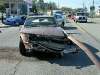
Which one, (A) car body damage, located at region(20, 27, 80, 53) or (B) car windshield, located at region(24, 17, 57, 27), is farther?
(B) car windshield, located at region(24, 17, 57, 27)

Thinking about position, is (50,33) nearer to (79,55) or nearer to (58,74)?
(79,55)

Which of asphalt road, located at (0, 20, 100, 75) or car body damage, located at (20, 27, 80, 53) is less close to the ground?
car body damage, located at (20, 27, 80, 53)

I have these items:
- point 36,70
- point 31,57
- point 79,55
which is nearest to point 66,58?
point 79,55

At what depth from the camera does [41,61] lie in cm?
789

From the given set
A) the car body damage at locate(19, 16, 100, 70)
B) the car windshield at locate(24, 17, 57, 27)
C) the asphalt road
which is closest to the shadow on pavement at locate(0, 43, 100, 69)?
the asphalt road

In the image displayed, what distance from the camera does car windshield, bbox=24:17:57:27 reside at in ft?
33.6

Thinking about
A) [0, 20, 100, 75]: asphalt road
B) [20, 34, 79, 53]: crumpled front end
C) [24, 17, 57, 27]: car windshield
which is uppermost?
[24, 17, 57, 27]: car windshield

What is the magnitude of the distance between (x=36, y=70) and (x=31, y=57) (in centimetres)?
183

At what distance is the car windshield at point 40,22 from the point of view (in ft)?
33.6

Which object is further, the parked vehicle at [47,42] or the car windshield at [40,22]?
the car windshield at [40,22]

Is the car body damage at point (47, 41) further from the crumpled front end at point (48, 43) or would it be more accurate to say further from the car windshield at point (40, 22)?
the car windshield at point (40, 22)

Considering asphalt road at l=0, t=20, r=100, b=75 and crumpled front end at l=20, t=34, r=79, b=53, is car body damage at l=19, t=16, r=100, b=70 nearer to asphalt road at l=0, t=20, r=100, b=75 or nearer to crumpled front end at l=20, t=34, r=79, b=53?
crumpled front end at l=20, t=34, r=79, b=53

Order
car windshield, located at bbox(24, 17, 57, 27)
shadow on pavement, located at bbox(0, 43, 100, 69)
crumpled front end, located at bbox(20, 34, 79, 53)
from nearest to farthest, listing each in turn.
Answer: shadow on pavement, located at bbox(0, 43, 100, 69)
crumpled front end, located at bbox(20, 34, 79, 53)
car windshield, located at bbox(24, 17, 57, 27)

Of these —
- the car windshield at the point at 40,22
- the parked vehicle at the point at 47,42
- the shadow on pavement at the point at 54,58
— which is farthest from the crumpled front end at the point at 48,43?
the car windshield at the point at 40,22
